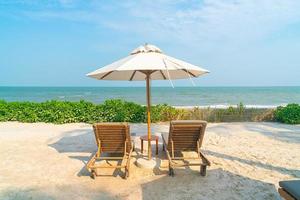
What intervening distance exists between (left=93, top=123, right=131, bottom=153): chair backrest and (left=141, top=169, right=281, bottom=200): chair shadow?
108 cm

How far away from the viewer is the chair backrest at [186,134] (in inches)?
196

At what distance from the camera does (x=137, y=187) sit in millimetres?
4332

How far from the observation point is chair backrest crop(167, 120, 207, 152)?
4.98 metres

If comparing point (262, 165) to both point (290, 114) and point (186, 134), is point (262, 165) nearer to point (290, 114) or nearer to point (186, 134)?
point (186, 134)

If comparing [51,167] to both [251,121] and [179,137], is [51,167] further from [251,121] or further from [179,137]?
[251,121]

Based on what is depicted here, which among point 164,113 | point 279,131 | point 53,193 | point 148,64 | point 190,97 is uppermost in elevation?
point 148,64

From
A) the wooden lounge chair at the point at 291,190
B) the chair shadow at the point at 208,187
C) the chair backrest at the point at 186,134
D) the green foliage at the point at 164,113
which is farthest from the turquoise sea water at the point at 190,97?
the wooden lounge chair at the point at 291,190

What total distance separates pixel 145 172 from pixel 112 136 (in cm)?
95

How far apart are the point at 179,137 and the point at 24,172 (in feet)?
10.0

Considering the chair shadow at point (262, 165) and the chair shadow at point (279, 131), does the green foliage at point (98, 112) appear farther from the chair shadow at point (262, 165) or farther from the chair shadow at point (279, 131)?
the chair shadow at point (262, 165)

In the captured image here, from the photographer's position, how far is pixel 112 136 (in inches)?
204

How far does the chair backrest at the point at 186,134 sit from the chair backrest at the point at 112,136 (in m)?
0.86

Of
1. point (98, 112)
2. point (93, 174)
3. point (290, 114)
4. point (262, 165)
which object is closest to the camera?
point (93, 174)

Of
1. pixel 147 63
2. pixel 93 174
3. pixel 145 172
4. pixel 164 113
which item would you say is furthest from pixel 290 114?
pixel 93 174
